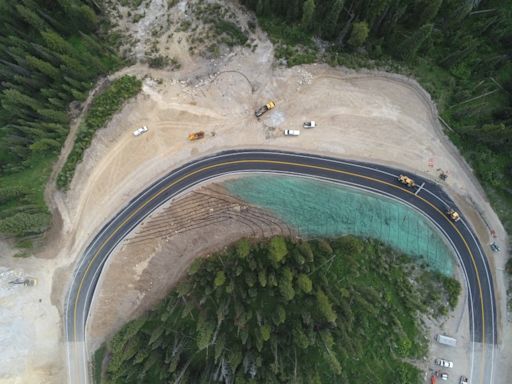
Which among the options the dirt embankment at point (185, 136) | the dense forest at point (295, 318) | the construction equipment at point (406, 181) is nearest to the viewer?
the dense forest at point (295, 318)

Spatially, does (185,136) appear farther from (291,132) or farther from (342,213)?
(342,213)

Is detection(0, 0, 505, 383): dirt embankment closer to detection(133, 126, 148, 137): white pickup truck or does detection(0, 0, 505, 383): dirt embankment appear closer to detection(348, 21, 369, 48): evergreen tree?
detection(133, 126, 148, 137): white pickup truck

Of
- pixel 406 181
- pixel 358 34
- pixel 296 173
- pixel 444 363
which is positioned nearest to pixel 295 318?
pixel 296 173

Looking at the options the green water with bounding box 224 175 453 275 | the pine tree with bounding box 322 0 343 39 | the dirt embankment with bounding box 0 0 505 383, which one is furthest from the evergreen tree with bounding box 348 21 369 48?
the green water with bounding box 224 175 453 275

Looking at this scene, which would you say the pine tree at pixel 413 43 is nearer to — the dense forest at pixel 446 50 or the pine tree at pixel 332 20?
→ the dense forest at pixel 446 50

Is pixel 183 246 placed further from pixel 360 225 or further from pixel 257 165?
pixel 360 225

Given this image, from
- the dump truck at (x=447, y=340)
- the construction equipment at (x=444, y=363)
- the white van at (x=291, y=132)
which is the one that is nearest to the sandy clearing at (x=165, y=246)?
the white van at (x=291, y=132)
